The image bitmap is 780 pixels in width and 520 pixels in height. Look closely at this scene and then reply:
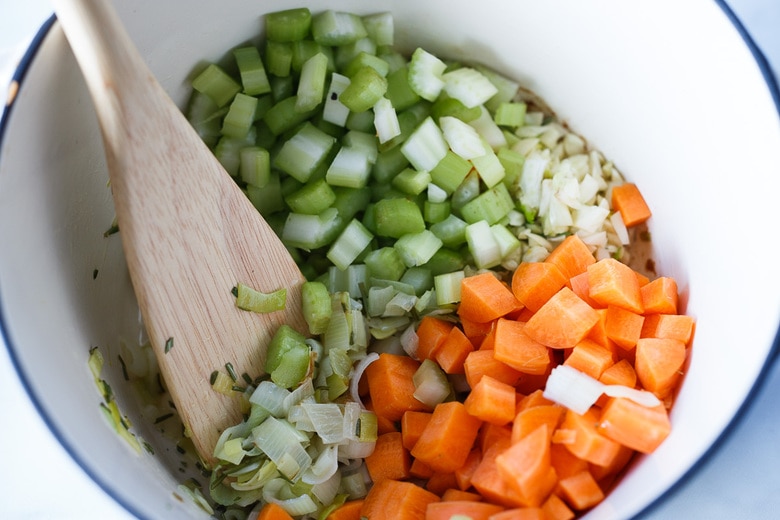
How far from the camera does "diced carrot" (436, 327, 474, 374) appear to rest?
1613 mm

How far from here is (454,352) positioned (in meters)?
1.62

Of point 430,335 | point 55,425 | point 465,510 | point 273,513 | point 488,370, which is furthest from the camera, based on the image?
point 430,335

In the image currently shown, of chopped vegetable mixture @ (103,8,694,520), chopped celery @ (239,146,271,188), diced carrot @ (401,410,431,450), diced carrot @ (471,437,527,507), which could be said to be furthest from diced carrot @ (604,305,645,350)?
chopped celery @ (239,146,271,188)

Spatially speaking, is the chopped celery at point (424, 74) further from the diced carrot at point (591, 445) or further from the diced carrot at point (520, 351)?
the diced carrot at point (591, 445)

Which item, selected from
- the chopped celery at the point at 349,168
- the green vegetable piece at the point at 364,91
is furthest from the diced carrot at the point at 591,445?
the green vegetable piece at the point at 364,91

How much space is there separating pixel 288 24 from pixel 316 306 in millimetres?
697

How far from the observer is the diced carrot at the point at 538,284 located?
5.27ft

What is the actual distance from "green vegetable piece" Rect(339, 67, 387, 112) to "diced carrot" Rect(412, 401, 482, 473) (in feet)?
2.48

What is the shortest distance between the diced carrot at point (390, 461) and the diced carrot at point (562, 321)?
0.38 m

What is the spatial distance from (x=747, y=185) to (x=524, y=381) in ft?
A: 2.01

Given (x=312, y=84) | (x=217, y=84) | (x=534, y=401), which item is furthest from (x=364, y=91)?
(x=534, y=401)

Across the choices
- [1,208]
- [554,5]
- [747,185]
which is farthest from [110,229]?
[747,185]

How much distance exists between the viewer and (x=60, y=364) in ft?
4.36

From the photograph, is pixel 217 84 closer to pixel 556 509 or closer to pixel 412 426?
pixel 412 426
